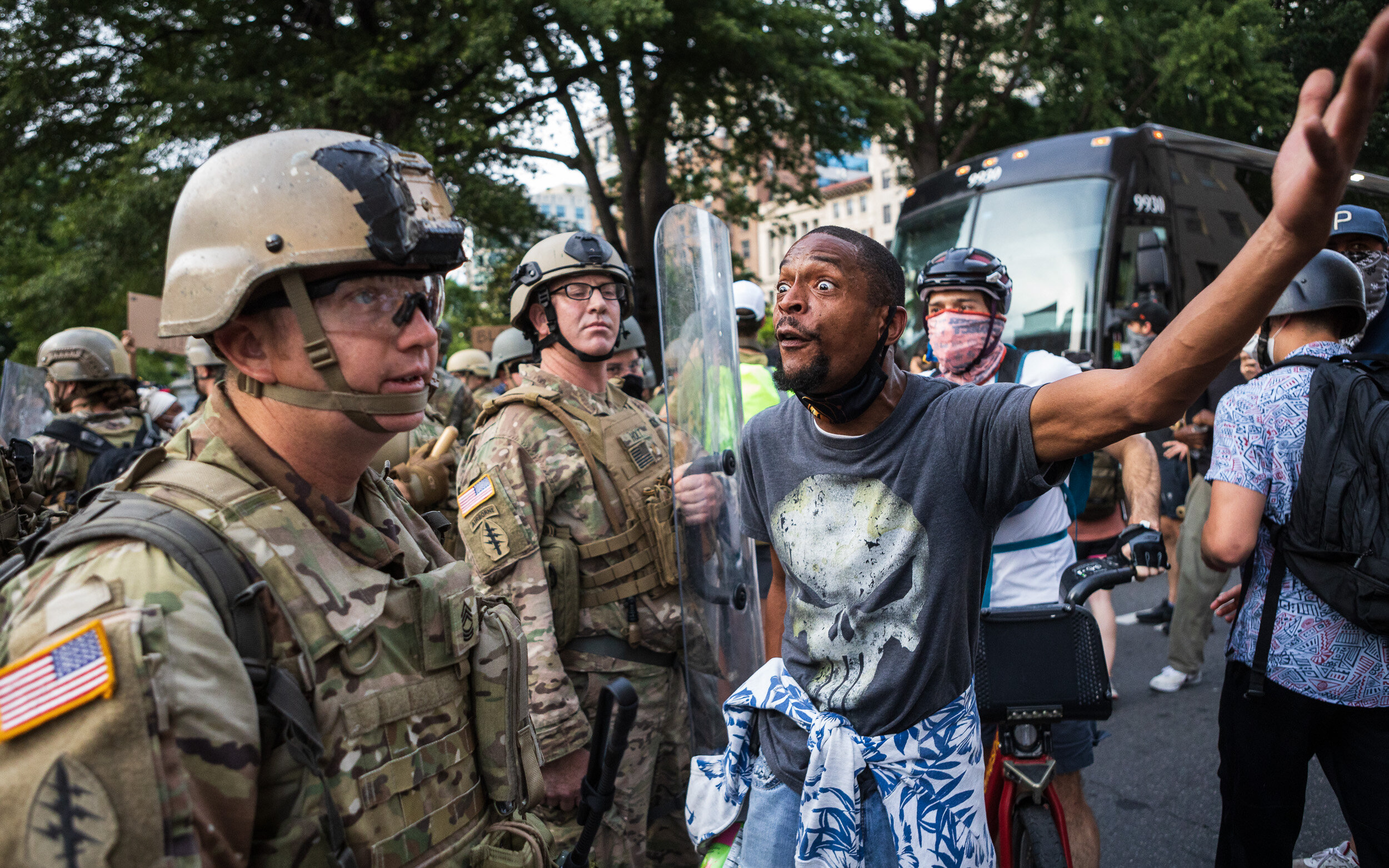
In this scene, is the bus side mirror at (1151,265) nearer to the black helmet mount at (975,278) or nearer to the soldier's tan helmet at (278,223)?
the black helmet mount at (975,278)

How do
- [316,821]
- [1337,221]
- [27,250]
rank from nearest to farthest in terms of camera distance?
1. [316,821]
2. [1337,221]
3. [27,250]

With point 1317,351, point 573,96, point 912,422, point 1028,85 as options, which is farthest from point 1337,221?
point 1028,85

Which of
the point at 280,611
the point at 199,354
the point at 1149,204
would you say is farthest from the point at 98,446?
the point at 1149,204

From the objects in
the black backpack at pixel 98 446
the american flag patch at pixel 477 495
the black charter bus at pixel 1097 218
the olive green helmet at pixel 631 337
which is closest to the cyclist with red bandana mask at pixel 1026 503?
the american flag patch at pixel 477 495

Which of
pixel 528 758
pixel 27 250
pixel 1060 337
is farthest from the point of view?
pixel 27 250

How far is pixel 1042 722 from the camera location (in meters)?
2.68

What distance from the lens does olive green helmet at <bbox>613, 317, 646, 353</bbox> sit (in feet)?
18.5

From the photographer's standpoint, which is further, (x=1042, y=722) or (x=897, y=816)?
(x=1042, y=722)

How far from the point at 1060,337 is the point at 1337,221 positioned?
5162 millimetres

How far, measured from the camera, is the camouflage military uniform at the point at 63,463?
5.05 meters

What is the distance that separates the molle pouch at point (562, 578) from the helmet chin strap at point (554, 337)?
0.66 metres

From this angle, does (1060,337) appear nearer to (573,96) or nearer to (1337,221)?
(1337,221)

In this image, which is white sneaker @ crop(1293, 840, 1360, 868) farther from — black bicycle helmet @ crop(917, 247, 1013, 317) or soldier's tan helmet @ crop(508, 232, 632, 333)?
soldier's tan helmet @ crop(508, 232, 632, 333)

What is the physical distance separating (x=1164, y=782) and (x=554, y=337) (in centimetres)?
357
